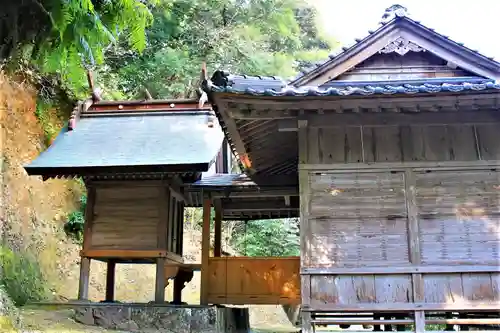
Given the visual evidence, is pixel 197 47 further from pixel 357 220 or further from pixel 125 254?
pixel 357 220

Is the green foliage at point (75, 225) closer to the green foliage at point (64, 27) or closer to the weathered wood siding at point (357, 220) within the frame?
the green foliage at point (64, 27)

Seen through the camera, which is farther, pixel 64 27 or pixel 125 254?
pixel 125 254

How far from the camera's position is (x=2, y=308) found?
22.5ft

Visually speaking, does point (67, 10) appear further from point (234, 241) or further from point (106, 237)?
point (234, 241)

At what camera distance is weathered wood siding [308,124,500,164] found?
23.4 feet

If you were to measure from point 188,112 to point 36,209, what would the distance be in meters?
6.04

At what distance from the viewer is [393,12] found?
7645mm

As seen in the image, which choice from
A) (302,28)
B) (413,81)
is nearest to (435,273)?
(413,81)

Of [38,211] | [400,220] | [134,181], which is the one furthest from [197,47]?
[400,220]

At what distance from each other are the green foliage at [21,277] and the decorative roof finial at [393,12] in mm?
10184

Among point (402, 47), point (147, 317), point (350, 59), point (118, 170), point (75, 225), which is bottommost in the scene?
point (147, 317)

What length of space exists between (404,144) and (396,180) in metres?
0.58

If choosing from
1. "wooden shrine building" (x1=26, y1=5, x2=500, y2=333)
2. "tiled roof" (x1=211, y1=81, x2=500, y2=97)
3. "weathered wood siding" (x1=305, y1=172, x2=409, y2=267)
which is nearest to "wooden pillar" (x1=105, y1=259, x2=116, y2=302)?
"wooden shrine building" (x1=26, y1=5, x2=500, y2=333)

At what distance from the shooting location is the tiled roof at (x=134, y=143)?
1102cm
